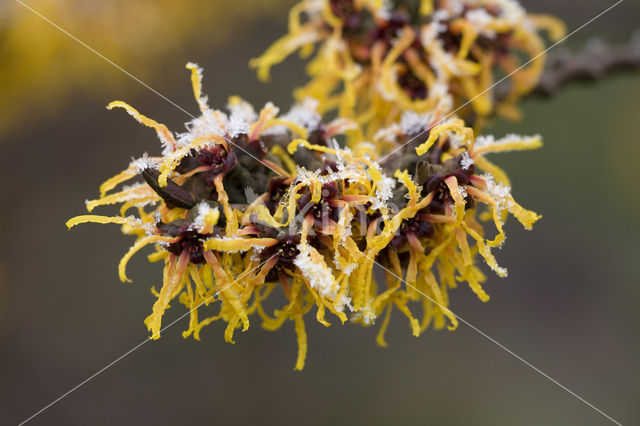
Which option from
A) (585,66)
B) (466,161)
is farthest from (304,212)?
(585,66)

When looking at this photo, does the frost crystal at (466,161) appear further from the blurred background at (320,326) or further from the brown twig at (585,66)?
the blurred background at (320,326)

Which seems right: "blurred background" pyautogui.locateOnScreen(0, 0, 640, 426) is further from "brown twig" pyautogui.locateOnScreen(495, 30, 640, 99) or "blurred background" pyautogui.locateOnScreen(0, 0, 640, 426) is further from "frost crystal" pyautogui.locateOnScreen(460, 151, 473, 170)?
"frost crystal" pyautogui.locateOnScreen(460, 151, 473, 170)

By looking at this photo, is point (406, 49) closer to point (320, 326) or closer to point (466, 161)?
point (466, 161)

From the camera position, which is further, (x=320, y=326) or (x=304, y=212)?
(x=320, y=326)

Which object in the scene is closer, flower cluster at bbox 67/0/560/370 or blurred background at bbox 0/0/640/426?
flower cluster at bbox 67/0/560/370

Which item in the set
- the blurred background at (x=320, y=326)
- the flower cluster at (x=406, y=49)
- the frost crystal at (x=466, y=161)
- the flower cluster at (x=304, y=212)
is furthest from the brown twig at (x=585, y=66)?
the blurred background at (x=320, y=326)

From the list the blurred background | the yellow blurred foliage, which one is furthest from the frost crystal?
the blurred background

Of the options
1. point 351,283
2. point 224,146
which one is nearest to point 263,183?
point 224,146
